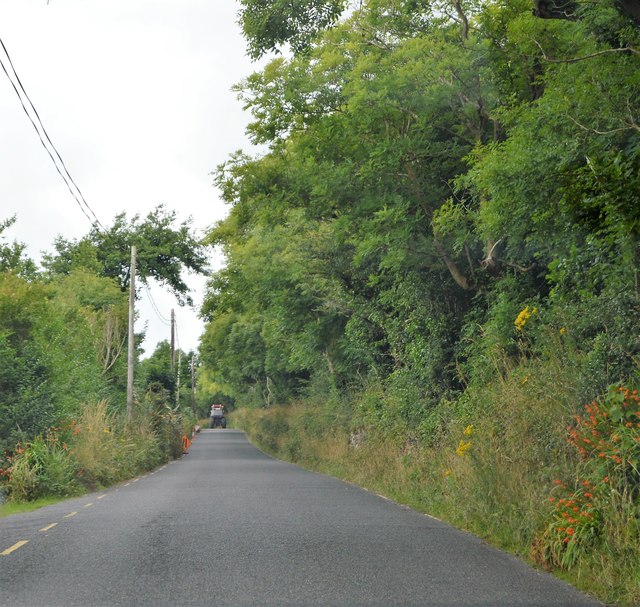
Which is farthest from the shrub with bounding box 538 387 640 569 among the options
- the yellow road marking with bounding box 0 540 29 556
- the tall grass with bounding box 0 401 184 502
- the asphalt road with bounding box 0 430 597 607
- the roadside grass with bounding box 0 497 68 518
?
the tall grass with bounding box 0 401 184 502

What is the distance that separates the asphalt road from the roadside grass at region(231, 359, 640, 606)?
35cm

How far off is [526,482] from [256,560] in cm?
368

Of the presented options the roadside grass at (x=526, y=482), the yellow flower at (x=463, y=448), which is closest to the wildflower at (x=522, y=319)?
the roadside grass at (x=526, y=482)

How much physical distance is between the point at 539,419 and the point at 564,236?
2.98 metres

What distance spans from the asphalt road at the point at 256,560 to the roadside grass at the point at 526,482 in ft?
1.15

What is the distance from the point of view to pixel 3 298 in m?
22.5

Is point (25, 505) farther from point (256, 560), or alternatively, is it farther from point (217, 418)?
point (217, 418)

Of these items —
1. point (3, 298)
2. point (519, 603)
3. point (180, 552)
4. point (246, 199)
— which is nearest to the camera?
point (519, 603)

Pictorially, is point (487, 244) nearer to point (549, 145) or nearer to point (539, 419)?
point (549, 145)

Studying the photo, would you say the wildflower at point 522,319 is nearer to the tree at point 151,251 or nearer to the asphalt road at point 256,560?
the asphalt road at point 256,560

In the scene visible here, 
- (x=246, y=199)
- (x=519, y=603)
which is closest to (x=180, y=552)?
(x=519, y=603)

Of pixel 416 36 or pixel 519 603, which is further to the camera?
pixel 416 36

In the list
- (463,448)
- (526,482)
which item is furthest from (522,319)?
(526,482)

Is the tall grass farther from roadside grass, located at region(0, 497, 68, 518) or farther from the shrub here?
the shrub
